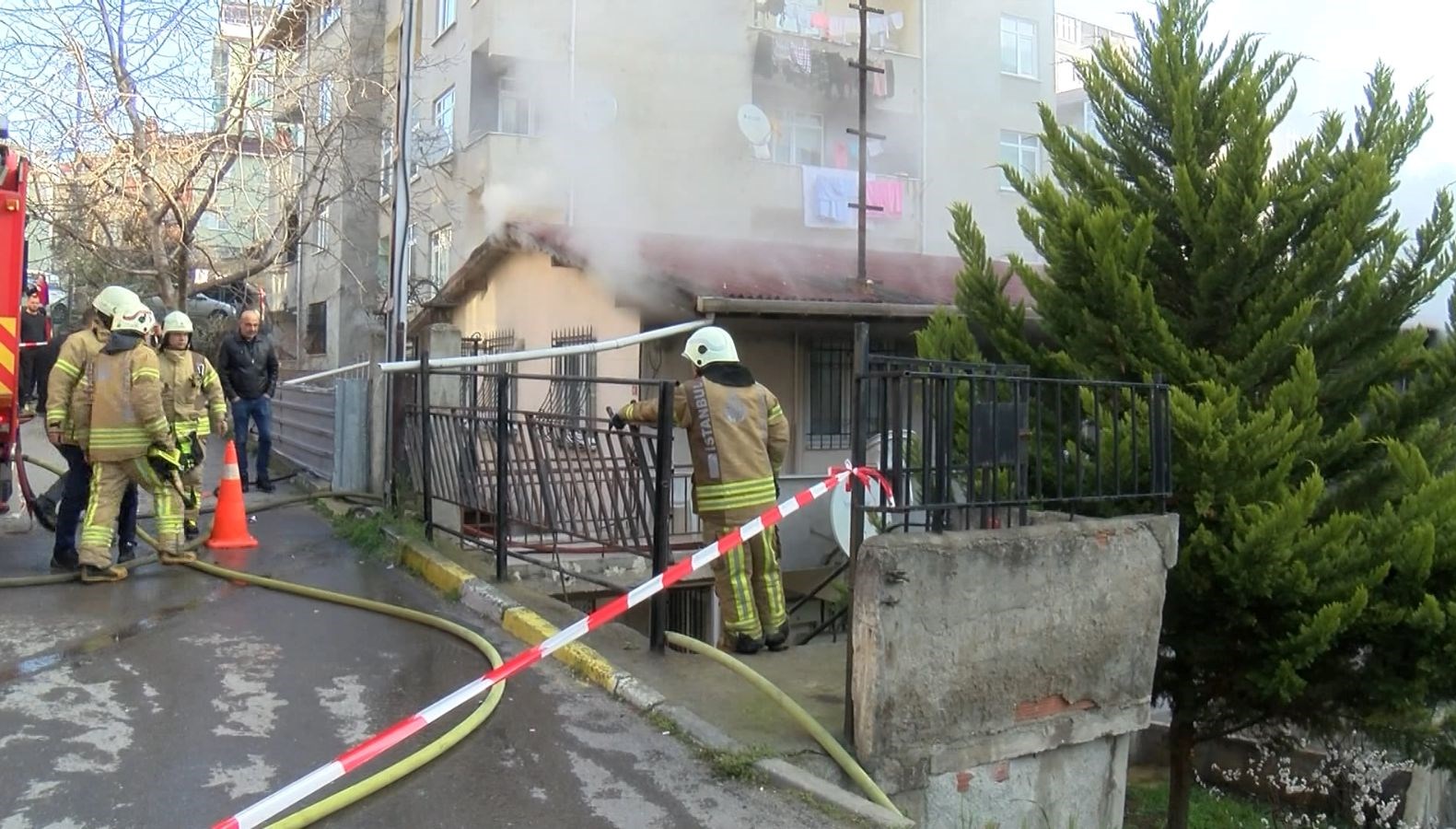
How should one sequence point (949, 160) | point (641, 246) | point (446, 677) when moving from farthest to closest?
point (949, 160)
point (641, 246)
point (446, 677)

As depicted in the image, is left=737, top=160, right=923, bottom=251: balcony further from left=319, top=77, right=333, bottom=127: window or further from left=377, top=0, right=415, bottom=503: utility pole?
left=377, top=0, right=415, bottom=503: utility pole

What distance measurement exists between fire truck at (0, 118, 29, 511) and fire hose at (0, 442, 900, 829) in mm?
1061

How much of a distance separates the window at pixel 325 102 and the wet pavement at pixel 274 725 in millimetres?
6747

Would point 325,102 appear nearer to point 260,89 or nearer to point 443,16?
point 260,89

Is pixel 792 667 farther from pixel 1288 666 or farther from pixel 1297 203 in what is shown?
pixel 1297 203

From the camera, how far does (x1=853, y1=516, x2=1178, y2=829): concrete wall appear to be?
3.61 m

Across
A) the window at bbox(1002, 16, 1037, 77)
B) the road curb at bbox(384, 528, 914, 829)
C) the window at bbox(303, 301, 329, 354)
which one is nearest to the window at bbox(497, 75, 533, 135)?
the road curb at bbox(384, 528, 914, 829)

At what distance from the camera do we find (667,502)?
481cm

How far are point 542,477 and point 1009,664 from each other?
2748 mm

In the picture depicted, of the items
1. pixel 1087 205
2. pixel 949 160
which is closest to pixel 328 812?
pixel 1087 205

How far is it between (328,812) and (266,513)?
565 cm

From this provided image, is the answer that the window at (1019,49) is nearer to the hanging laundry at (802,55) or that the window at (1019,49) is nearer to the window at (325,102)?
the hanging laundry at (802,55)

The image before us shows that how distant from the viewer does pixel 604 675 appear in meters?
4.34

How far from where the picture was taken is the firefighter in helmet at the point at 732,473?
16.1 ft
